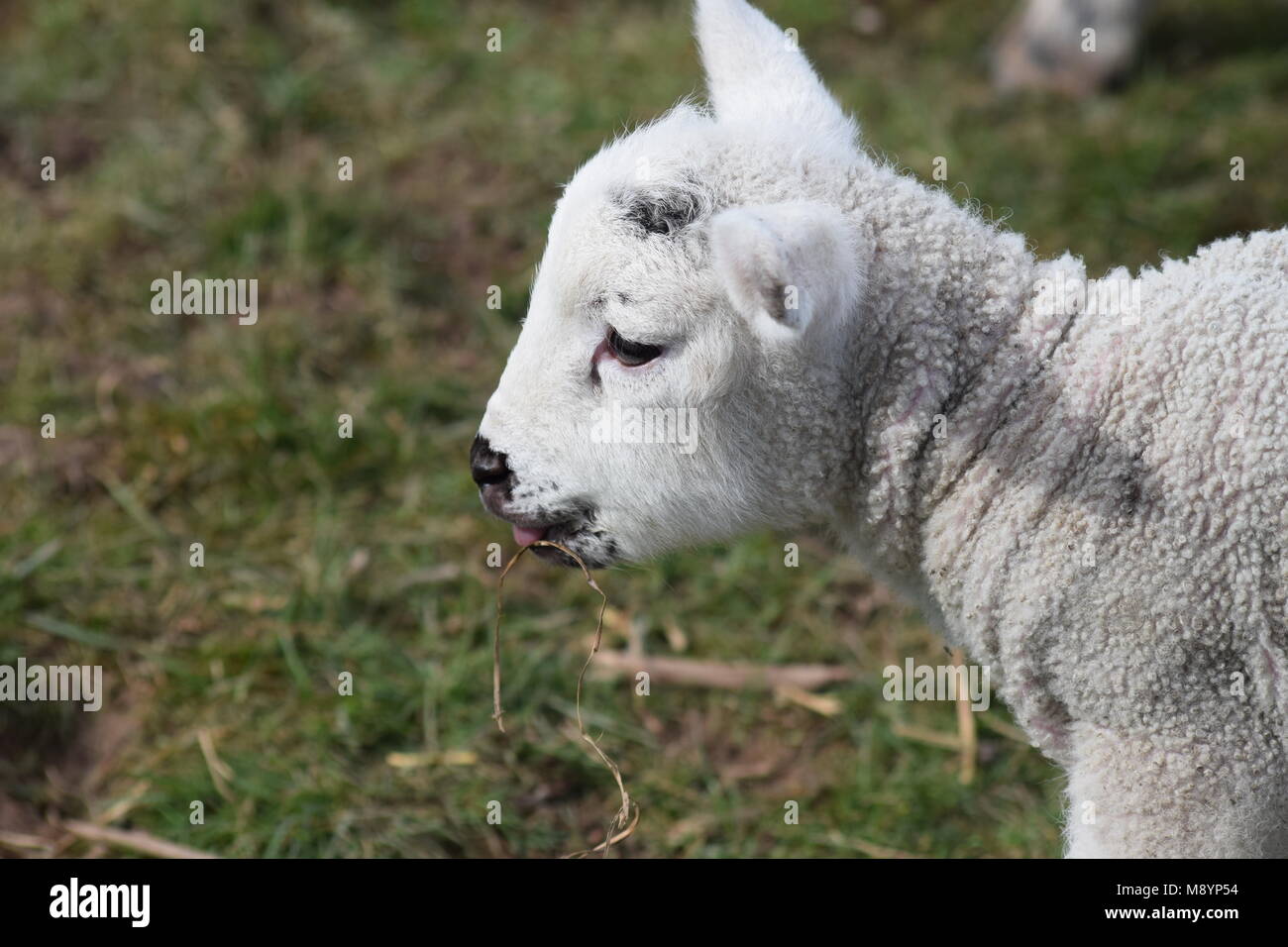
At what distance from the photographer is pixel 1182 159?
21.4 feet

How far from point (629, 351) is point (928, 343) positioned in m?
0.69

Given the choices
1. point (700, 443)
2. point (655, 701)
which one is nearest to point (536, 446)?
point (700, 443)

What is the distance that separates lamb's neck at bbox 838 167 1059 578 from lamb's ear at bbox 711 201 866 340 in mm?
205

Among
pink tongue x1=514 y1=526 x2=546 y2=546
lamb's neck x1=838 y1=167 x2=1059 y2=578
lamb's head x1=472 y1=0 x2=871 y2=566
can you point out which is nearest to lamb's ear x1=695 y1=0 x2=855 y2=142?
lamb's head x1=472 y1=0 x2=871 y2=566

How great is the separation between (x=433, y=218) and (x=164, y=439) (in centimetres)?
188

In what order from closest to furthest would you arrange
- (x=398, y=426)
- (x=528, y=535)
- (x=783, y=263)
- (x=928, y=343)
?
(x=783, y=263)
(x=928, y=343)
(x=528, y=535)
(x=398, y=426)

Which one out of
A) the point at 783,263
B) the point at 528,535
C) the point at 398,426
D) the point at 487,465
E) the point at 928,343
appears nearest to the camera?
the point at 783,263

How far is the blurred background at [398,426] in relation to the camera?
178 inches

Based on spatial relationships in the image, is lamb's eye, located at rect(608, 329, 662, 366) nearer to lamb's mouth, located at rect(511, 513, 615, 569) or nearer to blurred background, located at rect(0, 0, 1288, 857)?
lamb's mouth, located at rect(511, 513, 615, 569)

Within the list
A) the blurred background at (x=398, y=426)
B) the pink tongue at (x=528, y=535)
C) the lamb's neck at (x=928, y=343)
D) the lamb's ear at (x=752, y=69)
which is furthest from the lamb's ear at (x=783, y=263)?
the blurred background at (x=398, y=426)

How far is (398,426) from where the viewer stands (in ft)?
19.0

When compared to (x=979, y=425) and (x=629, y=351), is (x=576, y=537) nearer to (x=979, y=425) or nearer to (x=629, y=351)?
(x=629, y=351)

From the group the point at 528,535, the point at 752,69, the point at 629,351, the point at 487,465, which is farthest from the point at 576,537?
the point at 752,69

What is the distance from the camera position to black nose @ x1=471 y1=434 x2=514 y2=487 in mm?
3297
